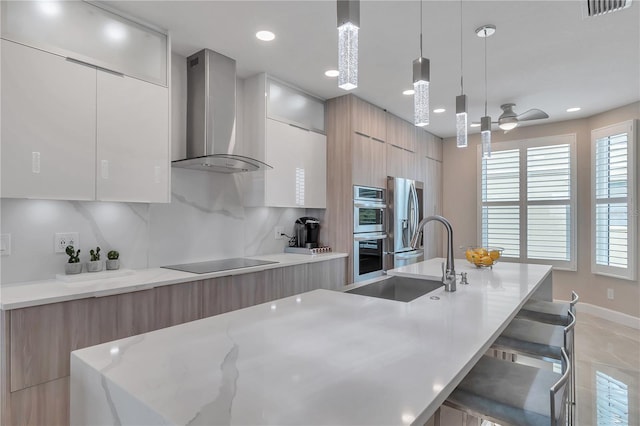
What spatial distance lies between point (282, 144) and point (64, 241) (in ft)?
6.38

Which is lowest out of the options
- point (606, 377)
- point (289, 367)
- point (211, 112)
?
point (606, 377)

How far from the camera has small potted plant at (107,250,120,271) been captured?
245cm

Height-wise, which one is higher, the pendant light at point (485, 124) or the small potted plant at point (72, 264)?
the pendant light at point (485, 124)

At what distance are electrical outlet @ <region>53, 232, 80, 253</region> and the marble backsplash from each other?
0.02 m

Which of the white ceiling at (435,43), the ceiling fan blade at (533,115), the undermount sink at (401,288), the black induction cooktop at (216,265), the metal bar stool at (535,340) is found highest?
the white ceiling at (435,43)

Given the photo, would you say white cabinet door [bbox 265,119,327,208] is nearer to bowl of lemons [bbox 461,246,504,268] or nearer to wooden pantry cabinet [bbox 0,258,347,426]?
wooden pantry cabinet [bbox 0,258,347,426]

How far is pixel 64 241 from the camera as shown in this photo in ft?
7.51

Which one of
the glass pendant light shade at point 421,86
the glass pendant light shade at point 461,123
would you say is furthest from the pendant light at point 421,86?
the glass pendant light shade at point 461,123

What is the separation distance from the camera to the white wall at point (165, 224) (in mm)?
2145

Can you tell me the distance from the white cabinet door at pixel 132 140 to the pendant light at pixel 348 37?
68.3 inches

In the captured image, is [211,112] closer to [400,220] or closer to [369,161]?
[369,161]

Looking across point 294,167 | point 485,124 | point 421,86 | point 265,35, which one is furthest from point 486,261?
point 265,35

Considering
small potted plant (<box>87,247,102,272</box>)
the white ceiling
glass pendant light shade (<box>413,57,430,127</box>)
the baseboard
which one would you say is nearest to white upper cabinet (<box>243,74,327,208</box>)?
the white ceiling

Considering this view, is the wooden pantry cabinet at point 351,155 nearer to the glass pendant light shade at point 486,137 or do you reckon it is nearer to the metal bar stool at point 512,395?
the glass pendant light shade at point 486,137
